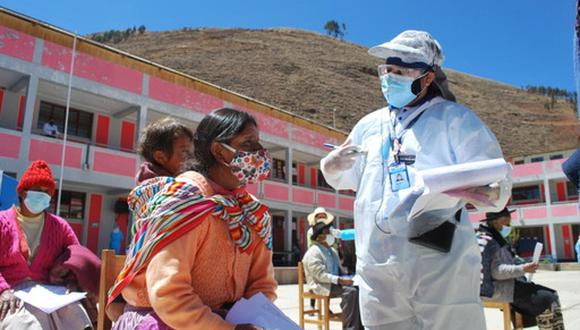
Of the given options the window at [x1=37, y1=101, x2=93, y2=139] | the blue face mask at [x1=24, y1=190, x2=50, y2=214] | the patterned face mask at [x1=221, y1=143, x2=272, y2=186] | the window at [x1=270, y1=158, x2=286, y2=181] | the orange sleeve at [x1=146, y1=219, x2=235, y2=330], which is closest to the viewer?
the orange sleeve at [x1=146, y1=219, x2=235, y2=330]

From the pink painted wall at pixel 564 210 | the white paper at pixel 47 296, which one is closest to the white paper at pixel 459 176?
the white paper at pixel 47 296

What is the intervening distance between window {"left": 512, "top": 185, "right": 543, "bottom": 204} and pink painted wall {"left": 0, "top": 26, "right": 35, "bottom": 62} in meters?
32.4

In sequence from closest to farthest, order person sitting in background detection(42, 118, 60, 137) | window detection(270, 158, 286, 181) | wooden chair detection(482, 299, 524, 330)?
wooden chair detection(482, 299, 524, 330) < person sitting in background detection(42, 118, 60, 137) < window detection(270, 158, 286, 181)

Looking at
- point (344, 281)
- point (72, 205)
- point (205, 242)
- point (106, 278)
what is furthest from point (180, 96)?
point (205, 242)

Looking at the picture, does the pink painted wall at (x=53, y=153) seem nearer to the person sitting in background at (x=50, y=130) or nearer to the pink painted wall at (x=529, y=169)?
the person sitting in background at (x=50, y=130)

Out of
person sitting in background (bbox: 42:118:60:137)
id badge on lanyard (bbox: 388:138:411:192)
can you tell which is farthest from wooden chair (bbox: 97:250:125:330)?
person sitting in background (bbox: 42:118:60:137)

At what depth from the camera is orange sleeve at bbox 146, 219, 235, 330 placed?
4.10 ft

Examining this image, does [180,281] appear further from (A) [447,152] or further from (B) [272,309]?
(A) [447,152]

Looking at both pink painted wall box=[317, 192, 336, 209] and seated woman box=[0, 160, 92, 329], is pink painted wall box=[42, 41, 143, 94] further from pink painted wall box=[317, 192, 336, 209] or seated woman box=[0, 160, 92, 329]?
seated woman box=[0, 160, 92, 329]

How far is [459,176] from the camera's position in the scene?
174cm

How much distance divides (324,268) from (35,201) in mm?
4129

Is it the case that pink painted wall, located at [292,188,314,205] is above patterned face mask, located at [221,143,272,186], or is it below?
above

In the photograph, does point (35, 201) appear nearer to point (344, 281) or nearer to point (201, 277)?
point (201, 277)

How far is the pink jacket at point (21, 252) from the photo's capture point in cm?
275
